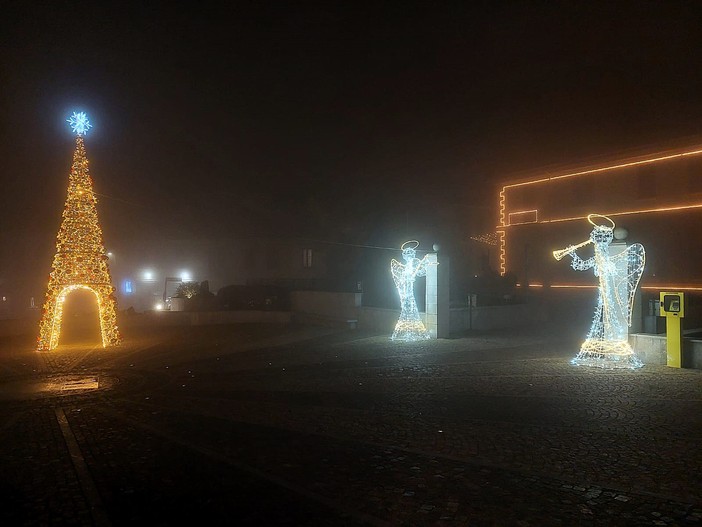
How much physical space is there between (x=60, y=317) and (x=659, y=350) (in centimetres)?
1693

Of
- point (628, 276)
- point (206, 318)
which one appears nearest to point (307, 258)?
point (206, 318)

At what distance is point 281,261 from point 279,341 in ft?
52.5

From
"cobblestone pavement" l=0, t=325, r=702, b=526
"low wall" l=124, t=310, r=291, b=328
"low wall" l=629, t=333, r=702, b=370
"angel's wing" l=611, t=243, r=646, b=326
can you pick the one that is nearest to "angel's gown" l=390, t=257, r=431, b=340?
"cobblestone pavement" l=0, t=325, r=702, b=526

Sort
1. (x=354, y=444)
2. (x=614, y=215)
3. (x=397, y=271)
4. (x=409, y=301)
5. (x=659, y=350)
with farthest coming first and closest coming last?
1. (x=614, y=215)
2. (x=397, y=271)
3. (x=409, y=301)
4. (x=659, y=350)
5. (x=354, y=444)

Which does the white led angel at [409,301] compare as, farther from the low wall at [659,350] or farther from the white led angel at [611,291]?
the low wall at [659,350]

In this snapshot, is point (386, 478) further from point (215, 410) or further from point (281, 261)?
point (281, 261)

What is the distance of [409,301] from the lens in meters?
18.6

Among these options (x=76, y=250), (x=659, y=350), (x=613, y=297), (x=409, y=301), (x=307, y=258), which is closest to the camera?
(x=659, y=350)

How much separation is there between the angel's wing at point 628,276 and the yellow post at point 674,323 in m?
0.91

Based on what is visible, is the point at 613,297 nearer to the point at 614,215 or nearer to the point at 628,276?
the point at 628,276

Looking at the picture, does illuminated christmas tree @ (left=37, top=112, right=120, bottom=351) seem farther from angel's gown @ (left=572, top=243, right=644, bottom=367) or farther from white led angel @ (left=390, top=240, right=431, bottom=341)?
angel's gown @ (left=572, top=243, right=644, bottom=367)

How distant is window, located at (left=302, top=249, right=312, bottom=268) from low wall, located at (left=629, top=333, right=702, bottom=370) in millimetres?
23202

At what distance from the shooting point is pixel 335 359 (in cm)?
1439

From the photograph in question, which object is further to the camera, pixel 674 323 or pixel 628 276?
pixel 628 276
